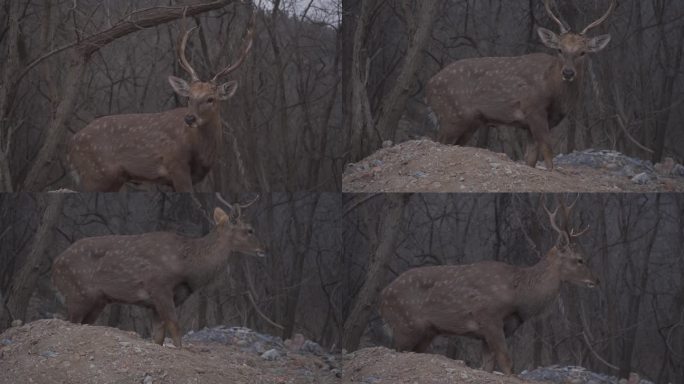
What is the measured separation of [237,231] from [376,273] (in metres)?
0.78

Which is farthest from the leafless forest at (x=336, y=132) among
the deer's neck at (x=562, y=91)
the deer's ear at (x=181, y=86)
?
the deer's ear at (x=181, y=86)

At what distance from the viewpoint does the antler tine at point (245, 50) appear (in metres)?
6.26

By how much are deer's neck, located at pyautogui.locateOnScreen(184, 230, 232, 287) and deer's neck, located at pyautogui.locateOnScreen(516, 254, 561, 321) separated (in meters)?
1.45

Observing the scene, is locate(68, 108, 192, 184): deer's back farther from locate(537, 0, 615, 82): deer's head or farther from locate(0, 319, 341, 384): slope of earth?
locate(537, 0, 615, 82): deer's head

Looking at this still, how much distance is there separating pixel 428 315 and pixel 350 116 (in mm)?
1062

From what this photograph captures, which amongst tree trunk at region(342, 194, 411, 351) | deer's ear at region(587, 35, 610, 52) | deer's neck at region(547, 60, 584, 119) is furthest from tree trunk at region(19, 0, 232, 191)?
deer's ear at region(587, 35, 610, 52)

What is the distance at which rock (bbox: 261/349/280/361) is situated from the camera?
686 cm

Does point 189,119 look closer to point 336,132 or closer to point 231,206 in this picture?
point 231,206

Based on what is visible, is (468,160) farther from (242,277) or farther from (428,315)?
(242,277)

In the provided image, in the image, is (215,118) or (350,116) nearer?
(215,118)

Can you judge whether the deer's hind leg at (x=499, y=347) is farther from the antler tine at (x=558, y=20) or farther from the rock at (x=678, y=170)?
the antler tine at (x=558, y=20)

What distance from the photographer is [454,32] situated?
6.59m

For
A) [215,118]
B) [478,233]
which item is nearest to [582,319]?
[478,233]

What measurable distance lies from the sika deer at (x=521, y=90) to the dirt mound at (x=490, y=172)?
3.0 inches
